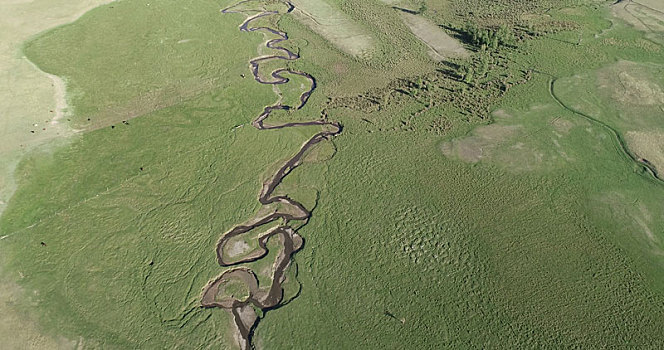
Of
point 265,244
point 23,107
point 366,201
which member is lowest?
point 23,107

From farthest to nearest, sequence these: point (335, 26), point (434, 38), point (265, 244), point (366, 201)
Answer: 1. point (335, 26)
2. point (434, 38)
3. point (366, 201)
4. point (265, 244)

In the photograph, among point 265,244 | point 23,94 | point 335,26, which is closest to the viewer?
point 265,244

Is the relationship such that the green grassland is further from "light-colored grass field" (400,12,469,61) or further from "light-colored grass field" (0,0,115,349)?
"light-colored grass field" (400,12,469,61)

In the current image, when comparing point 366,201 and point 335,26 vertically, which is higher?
point 335,26

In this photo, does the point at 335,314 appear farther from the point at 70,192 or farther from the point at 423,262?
the point at 70,192

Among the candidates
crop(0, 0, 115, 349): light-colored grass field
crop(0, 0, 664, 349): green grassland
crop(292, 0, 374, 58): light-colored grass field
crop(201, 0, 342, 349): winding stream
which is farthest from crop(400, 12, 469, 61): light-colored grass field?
crop(0, 0, 115, 349): light-colored grass field

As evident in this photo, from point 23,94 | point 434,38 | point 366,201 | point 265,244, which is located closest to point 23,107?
point 23,94

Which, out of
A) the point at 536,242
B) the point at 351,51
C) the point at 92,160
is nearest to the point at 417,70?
the point at 351,51

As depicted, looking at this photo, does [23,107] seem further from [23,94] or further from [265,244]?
[265,244]
